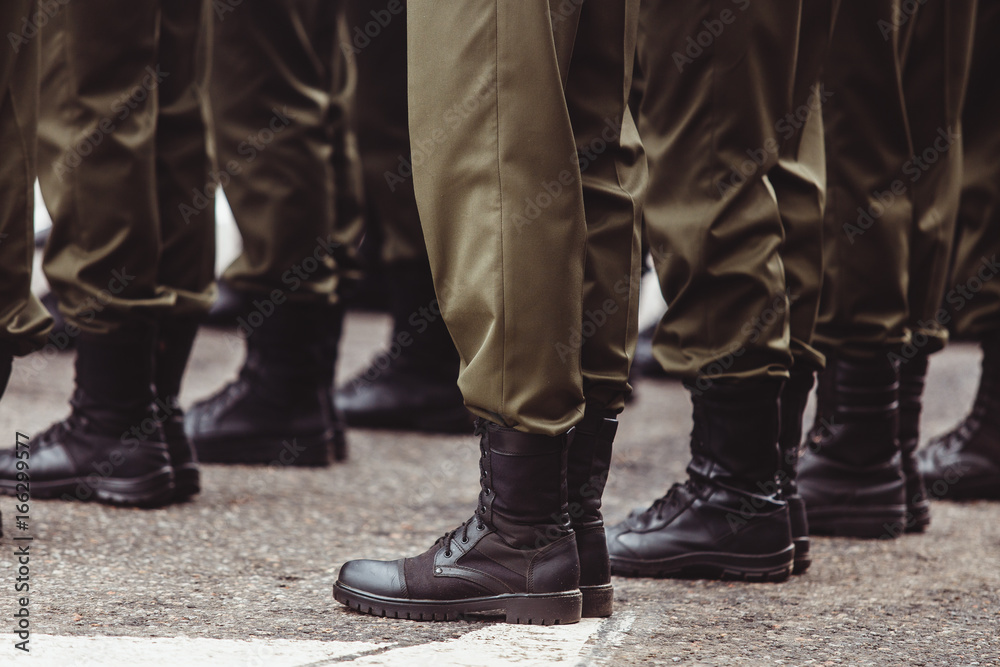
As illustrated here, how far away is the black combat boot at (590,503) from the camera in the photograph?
1.40 meters

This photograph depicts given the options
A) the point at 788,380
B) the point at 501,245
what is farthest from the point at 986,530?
the point at 501,245

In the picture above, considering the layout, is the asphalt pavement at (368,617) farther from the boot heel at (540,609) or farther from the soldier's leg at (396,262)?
the soldier's leg at (396,262)

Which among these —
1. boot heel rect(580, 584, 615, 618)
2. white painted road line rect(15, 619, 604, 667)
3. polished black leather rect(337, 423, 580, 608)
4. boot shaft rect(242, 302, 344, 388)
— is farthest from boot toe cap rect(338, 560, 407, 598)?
boot shaft rect(242, 302, 344, 388)

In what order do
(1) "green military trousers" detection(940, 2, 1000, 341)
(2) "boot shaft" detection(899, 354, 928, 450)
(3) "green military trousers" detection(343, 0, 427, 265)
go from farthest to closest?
(3) "green military trousers" detection(343, 0, 427, 265), (1) "green military trousers" detection(940, 2, 1000, 341), (2) "boot shaft" detection(899, 354, 928, 450)

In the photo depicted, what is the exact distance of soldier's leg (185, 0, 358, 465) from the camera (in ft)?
7.57

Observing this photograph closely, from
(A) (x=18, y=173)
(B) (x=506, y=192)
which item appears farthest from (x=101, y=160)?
(B) (x=506, y=192)

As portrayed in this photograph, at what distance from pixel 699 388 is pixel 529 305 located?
1.61 ft

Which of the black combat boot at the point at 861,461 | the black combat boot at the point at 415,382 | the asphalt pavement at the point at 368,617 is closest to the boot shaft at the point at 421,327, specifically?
the black combat boot at the point at 415,382

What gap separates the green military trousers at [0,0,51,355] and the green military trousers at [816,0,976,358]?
4.12ft

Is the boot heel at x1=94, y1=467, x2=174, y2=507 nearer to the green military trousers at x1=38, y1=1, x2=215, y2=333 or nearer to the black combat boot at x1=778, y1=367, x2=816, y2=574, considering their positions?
the green military trousers at x1=38, y1=1, x2=215, y2=333

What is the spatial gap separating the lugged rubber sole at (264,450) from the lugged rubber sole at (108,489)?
0.42 meters

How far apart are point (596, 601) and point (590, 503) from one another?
0.12 metres

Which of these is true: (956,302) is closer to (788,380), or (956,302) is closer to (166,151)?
(788,380)

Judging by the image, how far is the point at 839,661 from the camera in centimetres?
128
